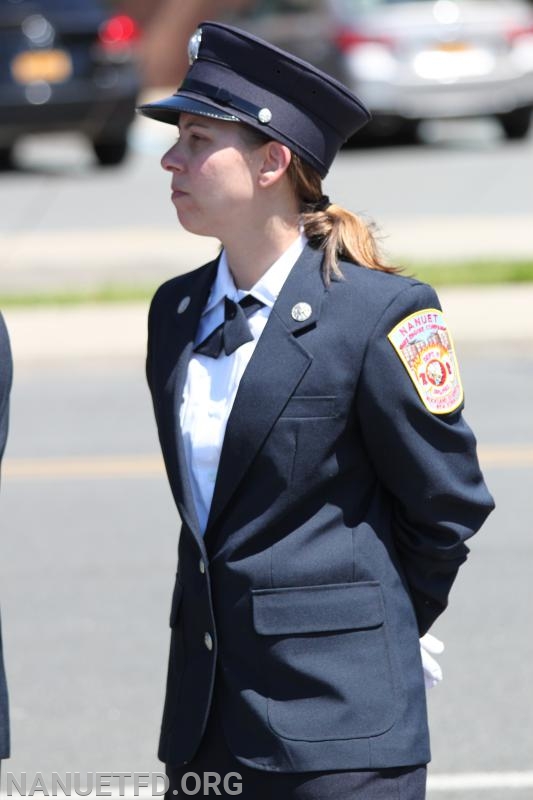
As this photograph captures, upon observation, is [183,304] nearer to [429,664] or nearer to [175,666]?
[175,666]

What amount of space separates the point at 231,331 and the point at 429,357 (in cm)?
33

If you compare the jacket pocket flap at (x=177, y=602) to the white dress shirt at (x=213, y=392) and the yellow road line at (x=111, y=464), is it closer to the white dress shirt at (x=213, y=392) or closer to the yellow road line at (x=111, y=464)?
the white dress shirt at (x=213, y=392)

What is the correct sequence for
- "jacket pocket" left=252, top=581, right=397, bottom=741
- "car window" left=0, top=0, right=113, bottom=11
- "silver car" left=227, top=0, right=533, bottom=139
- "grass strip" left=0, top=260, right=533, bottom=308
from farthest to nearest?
"silver car" left=227, top=0, right=533, bottom=139 → "car window" left=0, top=0, right=113, bottom=11 → "grass strip" left=0, top=260, right=533, bottom=308 → "jacket pocket" left=252, top=581, right=397, bottom=741

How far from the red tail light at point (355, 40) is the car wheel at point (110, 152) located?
239 centimetres

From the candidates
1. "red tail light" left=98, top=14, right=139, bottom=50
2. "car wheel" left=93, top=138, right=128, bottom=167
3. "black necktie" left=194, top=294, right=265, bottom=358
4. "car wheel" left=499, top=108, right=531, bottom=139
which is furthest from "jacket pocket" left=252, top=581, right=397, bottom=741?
"car wheel" left=499, top=108, right=531, bottom=139

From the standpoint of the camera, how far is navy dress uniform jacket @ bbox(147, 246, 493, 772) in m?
2.58

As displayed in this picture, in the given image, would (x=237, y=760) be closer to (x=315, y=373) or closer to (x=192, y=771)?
(x=192, y=771)

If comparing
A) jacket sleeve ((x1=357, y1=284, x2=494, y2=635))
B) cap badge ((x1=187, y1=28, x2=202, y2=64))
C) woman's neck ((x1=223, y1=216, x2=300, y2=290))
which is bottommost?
jacket sleeve ((x1=357, y1=284, x2=494, y2=635))

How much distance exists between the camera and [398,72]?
607 inches

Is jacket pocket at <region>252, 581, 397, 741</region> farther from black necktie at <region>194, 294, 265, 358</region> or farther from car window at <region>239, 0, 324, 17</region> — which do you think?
car window at <region>239, 0, 324, 17</region>

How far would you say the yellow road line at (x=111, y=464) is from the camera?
7.29 meters

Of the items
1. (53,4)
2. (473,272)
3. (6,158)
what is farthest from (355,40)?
(473,272)

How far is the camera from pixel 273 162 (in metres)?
2.69

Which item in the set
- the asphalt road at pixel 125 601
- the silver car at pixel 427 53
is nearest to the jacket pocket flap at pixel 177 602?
the asphalt road at pixel 125 601
